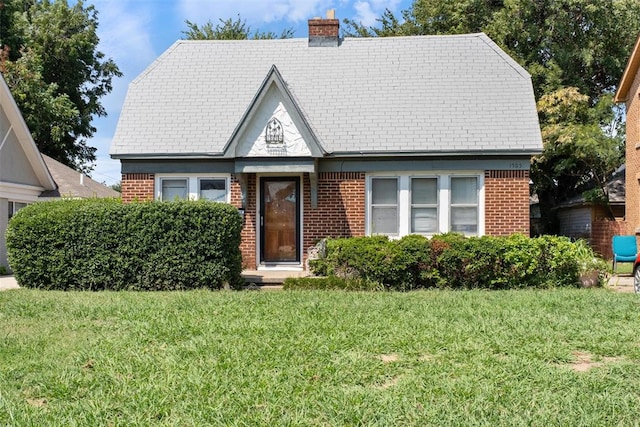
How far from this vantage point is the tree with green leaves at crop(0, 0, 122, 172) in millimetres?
26094

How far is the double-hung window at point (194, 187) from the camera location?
15.2 m

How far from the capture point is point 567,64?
2398 centimetres

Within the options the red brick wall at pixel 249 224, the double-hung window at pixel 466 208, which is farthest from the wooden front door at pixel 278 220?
the double-hung window at pixel 466 208

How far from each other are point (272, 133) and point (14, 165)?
29.6 feet

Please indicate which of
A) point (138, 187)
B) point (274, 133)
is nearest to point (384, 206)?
point (274, 133)

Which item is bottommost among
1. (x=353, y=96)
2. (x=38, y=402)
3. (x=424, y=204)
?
(x=38, y=402)

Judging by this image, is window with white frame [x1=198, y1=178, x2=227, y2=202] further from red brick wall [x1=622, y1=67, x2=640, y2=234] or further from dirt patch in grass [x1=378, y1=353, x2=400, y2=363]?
red brick wall [x1=622, y1=67, x2=640, y2=234]

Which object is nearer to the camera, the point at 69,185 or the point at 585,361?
the point at 585,361

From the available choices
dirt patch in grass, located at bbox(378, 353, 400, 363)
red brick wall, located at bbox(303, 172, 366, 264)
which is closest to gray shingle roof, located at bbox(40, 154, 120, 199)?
red brick wall, located at bbox(303, 172, 366, 264)

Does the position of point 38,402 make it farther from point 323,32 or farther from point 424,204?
point 323,32

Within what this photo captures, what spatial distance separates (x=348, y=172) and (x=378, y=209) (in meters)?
1.21

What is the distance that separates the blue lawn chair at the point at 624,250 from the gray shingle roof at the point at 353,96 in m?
5.87

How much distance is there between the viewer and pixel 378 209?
1495 cm

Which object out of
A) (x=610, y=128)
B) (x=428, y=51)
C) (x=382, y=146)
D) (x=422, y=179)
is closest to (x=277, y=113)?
(x=382, y=146)
